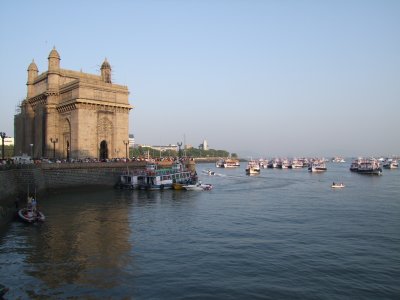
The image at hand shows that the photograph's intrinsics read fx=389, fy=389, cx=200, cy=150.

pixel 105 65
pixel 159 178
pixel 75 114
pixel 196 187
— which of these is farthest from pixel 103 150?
pixel 196 187

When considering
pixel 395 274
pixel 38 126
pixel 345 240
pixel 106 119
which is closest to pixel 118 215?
pixel 345 240

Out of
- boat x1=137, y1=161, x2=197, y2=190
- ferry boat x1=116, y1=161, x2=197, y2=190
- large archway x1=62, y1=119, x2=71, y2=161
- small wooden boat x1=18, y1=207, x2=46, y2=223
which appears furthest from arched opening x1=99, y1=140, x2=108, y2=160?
small wooden boat x1=18, y1=207, x2=46, y2=223

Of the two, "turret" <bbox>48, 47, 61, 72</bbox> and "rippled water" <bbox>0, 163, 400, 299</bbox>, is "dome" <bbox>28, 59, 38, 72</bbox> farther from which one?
"rippled water" <bbox>0, 163, 400, 299</bbox>

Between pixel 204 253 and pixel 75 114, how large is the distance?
52.1m

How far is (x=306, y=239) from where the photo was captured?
95.0ft

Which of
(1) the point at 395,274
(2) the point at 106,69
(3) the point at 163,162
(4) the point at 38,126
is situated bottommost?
(1) the point at 395,274

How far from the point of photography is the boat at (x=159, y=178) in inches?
2589

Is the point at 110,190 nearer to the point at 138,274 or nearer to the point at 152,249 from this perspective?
the point at 152,249

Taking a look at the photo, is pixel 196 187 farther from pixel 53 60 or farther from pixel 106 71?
pixel 53 60

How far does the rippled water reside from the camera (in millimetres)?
19125

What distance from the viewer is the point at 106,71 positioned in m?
81.3

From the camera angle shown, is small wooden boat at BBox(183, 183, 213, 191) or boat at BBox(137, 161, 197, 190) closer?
boat at BBox(137, 161, 197, 190)

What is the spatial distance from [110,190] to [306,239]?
138ft

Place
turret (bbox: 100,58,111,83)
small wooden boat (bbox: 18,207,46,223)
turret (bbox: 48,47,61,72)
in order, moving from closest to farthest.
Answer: small wooden boat (bbox: 18,207,46,223), turret (bbox: 48,47,61,72), turret (bbox: 100,58,111,83)
